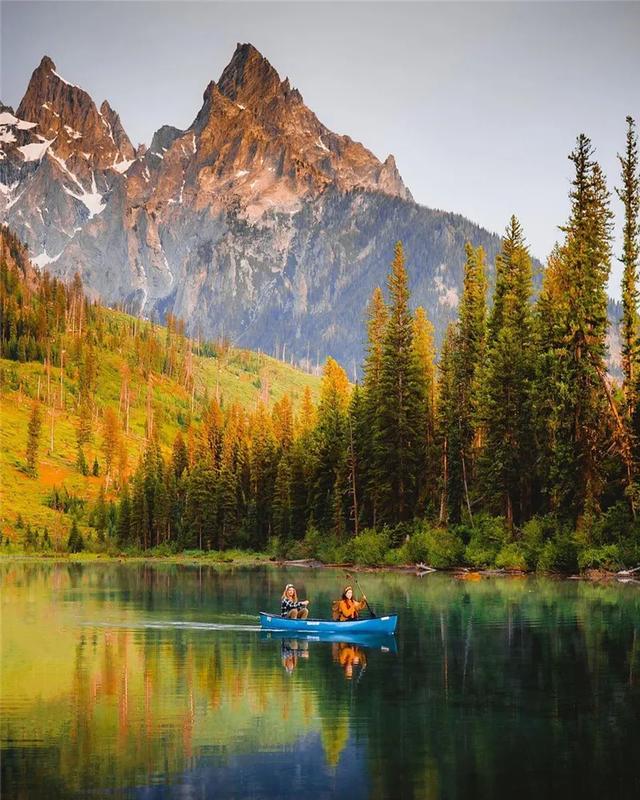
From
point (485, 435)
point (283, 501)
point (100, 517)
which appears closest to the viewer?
point (485, 435)

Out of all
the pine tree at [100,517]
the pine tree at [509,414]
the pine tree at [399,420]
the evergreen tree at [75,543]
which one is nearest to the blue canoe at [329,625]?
the pine tree at [509,414]

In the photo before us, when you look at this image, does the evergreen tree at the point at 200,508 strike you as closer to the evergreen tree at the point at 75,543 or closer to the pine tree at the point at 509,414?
the evergreen tree at the point at 75,543

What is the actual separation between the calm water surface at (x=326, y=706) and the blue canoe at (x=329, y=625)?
664mm

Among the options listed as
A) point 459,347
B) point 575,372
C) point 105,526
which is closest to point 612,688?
point 575,372

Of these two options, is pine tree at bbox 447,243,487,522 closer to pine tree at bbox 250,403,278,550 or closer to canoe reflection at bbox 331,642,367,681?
pine tree at bbox 250,403,278,550

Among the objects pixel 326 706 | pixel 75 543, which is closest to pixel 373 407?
pixel 75 543

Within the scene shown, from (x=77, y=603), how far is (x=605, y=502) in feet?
115

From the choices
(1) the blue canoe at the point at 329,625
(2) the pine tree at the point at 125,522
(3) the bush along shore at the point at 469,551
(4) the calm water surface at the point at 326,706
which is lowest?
(4) the calm water surface at the point at 326,706

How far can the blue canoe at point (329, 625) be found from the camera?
40031 mm

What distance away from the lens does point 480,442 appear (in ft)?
320

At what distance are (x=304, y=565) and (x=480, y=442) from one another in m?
20.4

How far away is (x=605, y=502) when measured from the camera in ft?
235

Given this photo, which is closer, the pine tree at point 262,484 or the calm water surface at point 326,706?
the calm water surface at point 326,706

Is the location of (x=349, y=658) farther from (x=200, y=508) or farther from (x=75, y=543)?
(x=75, y=543)
